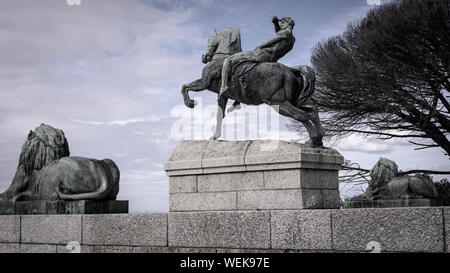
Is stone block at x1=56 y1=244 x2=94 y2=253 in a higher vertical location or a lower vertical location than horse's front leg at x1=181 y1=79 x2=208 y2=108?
lower

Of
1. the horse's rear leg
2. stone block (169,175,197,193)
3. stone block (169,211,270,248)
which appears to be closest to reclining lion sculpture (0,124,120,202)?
stone block (169,175,197,193)

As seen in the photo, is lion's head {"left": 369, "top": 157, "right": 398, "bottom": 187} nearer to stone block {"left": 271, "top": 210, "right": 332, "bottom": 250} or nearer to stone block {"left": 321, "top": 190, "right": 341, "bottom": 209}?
stone block {"left": 321, "top": 190, "right": 341, "bottom": 209}

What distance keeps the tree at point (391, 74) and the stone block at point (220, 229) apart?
1178 centimetres

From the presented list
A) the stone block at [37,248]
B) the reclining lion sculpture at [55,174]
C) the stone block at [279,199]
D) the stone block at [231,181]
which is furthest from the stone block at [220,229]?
the stone block at [37,248]

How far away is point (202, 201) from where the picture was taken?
7.66 m

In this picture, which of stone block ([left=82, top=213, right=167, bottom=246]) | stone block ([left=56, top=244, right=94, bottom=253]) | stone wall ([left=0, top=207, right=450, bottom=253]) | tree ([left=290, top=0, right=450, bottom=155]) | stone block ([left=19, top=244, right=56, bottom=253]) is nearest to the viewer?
stone wall ([left=0, top=207, right=450, bottom=253])

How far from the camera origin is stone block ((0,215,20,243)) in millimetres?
8391

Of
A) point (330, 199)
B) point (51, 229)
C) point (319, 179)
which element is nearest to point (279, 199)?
point (319, 179)

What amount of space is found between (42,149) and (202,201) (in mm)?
2786

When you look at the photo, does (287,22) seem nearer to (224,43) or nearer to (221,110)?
(224,43)

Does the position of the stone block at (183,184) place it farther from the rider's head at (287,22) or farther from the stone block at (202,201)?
the rider's head at (287,22)

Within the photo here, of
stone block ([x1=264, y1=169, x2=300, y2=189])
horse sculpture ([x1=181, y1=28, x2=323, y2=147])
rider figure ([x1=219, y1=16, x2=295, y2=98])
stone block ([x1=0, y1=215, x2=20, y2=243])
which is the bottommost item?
stone block ([x1=0, y1=215, x2=20, y2=243])

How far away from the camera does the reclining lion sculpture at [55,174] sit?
8.00m
